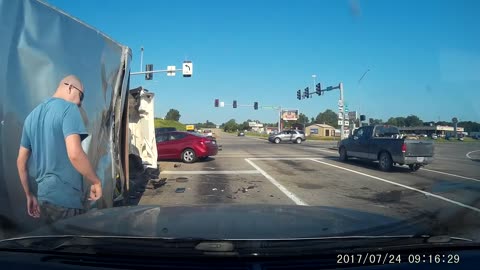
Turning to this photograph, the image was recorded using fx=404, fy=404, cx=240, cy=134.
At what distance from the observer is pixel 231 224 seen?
9.52 ft

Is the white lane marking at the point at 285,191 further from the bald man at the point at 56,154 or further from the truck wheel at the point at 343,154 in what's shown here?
the truck wheel at the point at 343,154

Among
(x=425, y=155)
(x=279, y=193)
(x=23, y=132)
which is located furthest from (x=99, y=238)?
(x=425, y=155)

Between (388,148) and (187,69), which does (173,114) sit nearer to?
(187,69)

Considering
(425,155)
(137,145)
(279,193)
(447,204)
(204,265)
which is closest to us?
(204,265)

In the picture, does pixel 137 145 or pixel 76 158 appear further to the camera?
pixel 137 145

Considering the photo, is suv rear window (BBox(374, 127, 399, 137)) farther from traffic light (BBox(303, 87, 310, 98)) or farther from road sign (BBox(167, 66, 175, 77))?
traffic light (BBox(303, 87, 310, 98))

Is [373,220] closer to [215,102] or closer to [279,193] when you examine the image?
[279,193]

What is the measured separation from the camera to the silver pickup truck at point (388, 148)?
14484 mm

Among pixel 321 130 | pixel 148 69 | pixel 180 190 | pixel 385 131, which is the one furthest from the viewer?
pixel 321 130

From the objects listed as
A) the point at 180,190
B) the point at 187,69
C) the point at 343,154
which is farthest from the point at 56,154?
the point at 187,69

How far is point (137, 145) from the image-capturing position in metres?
11.0

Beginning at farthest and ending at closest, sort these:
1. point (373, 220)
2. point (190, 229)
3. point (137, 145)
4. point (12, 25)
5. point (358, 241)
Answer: point (137, 145) < point (12, 25) < point (373, 220) < point (190, 229) < point (358, 241)

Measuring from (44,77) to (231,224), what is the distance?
251cm

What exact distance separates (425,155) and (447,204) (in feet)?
22.7
